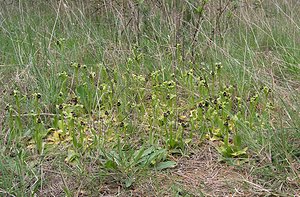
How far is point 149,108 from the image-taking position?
7.51 feet

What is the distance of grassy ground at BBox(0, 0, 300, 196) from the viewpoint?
1717 millimetres

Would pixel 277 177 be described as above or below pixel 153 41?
below

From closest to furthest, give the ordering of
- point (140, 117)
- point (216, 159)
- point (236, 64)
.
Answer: point (216, 159), point (140, 117), point (236, 64)

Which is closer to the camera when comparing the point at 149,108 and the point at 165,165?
the point at 165,165

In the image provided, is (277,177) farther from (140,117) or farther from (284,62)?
(284,62)

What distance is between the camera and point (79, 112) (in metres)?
2.25

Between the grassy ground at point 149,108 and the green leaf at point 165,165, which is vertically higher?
the grassy ground at point 149,108

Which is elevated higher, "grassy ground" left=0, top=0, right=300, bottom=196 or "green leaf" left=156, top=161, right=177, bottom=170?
"grassy ground" left=0, top=0, right=300, bottom=196

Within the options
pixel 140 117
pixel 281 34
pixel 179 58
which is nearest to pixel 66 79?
pixel 140 117

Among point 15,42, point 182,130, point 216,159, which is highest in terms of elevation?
point 15,42

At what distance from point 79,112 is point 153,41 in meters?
0.95

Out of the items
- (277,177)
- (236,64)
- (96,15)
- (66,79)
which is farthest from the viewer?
(96,15)

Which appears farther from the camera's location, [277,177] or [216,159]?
[216,159]

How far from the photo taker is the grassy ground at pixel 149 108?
172 centimetres
